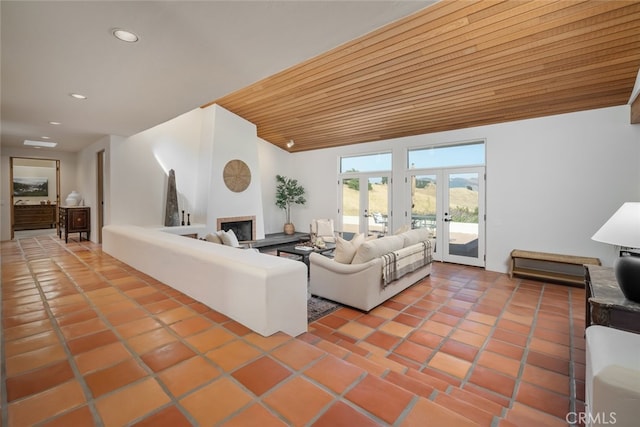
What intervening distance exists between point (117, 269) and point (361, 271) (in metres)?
3.01

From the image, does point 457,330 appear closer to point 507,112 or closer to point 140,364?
point 140,364

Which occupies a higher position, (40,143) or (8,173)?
(40,143)

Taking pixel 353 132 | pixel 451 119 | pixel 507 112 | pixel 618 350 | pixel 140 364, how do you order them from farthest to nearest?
pixel 353 132 → pixel 451 119 → pixel 507 112 → pixel 140 364 → pixel 618 350

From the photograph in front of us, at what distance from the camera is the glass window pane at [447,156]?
5.30 meters

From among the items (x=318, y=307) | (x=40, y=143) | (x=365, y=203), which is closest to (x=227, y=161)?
(x=365, y=203)

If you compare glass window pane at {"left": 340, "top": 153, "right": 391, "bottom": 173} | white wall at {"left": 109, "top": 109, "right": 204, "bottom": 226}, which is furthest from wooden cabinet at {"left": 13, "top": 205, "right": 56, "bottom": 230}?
glass window pane at {"left": 340, "top": 153, "right": 391, "bottom": 173}

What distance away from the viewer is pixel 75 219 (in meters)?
5.79

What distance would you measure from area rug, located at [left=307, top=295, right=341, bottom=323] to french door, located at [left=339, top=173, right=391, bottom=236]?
11.4 ft

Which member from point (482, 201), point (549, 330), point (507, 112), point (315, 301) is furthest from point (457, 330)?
point (507, 112)

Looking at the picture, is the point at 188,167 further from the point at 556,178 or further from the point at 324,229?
the point at 556,178

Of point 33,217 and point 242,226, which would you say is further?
point 33,217

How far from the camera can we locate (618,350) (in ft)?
4.15

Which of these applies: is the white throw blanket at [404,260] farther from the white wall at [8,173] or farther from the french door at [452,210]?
the white wall at [8,173]

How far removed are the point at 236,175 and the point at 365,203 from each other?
10.4 feet
